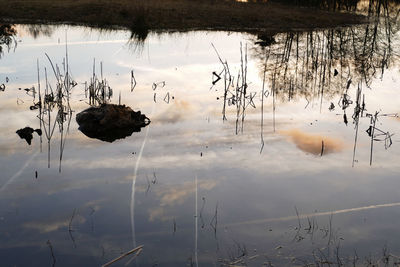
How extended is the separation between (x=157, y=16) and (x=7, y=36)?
10845 millimetres

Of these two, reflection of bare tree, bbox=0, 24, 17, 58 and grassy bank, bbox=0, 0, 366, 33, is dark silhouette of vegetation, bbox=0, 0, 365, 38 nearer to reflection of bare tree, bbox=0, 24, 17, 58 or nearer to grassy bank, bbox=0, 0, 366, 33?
grassy bank, bbox=0, 0, 366, 33

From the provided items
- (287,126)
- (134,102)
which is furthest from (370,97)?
(134,102)

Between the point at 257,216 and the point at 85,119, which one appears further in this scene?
the point at 85,119

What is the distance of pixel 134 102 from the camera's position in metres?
14.3

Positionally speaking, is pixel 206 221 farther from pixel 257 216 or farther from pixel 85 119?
pixel 85 119

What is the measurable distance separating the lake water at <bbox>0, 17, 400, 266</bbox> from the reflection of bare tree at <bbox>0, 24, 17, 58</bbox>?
6.34 meters

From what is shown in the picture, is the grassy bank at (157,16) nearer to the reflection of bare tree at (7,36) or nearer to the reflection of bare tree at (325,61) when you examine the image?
the reflection of bare tree at (7,36)

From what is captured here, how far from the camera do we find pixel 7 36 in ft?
85.9

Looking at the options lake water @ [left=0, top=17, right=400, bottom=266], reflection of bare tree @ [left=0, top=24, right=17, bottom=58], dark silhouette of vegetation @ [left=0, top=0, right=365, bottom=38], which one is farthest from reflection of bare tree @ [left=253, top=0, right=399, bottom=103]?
reflection of bare tree @ [left=0, top=24, right=17, bottom=58]

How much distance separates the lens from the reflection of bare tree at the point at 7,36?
24.1m

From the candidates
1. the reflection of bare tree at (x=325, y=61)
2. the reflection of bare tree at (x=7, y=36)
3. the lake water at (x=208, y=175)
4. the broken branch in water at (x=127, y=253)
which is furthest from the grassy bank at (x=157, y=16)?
the broken branch in water at (x=127, y=253)

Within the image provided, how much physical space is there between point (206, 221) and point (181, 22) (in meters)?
28.3

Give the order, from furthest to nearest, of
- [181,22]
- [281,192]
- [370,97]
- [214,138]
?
[181,22] → [370,97] → [214,138] → [281,192]

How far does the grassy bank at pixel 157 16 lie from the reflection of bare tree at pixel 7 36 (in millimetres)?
3239
